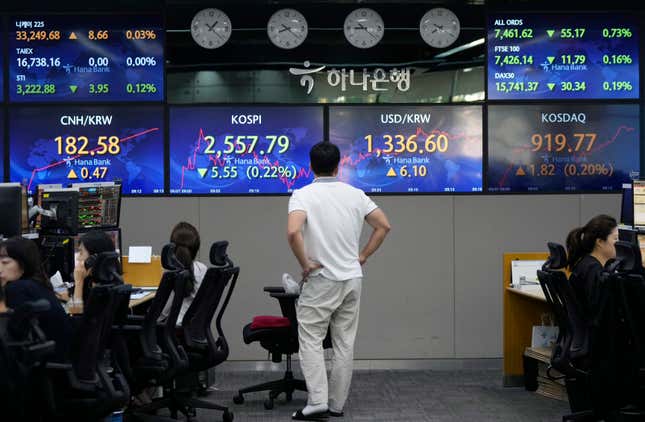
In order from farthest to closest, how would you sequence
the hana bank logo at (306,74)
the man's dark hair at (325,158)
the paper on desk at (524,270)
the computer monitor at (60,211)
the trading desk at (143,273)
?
the hana bank logo at (306,74) → the paper on desk at (524,270) → the trading desk at (143,273) → the computer monitor at (60,211) → the man's dark hair at (325,158)

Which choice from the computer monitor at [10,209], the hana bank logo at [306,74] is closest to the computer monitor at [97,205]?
the computer monitor at [10,209]

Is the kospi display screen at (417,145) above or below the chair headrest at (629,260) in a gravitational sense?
above

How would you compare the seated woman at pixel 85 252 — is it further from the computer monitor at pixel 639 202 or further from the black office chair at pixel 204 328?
the computer monitor at pixel 639 202

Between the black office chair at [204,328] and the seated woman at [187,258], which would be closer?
the black office chair at [204,328]

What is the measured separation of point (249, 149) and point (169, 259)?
2660 mm

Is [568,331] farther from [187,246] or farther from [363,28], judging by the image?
[363,28]

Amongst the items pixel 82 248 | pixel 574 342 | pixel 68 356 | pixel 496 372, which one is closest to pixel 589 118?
pixel 496 372

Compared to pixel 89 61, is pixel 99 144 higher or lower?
lower

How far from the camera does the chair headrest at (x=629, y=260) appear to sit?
15.5 feet

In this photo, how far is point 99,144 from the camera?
8.02 meters

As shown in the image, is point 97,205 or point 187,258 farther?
point 97,205

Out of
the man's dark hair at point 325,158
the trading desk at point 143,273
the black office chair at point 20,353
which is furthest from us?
the trading desk at point 143,273

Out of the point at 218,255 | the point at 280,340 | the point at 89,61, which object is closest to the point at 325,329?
the point at 280,340

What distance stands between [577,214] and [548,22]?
163 cm
